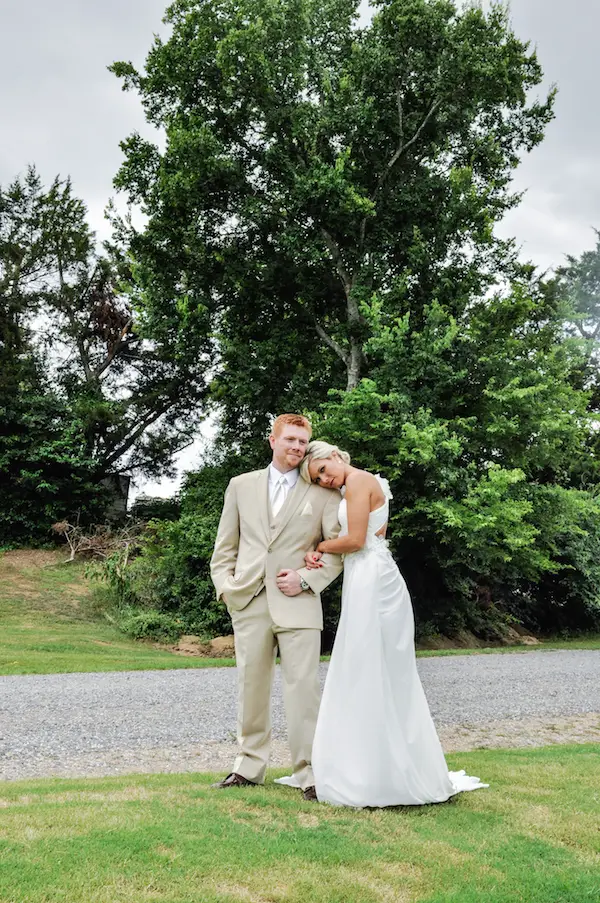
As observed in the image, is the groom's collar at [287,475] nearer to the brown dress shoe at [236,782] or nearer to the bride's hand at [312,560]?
the bride's hand at [312,560]

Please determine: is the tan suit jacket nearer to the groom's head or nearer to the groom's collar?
the groom's collar

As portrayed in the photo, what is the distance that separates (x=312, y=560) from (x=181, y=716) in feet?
14.6

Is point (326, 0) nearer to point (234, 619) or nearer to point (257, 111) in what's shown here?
point (257, 111)

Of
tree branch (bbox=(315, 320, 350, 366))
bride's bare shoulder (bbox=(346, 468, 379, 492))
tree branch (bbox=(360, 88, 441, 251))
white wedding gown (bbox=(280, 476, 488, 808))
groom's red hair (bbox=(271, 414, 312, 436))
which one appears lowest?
white wedding gown (bbox=(280, 476, 488, 808))

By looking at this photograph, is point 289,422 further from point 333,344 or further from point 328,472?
point 333,344

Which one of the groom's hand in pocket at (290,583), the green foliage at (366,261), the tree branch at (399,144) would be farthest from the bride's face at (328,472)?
the tree branch at (399,144)

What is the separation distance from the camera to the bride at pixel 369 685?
4.44 meters

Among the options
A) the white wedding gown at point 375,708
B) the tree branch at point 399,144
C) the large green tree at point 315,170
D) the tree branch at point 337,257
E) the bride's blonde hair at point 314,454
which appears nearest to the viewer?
the white wedding gown at point 375,708

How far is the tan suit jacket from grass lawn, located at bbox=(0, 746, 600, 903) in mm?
1075

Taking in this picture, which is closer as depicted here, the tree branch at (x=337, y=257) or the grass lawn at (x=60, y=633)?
the grass lawn at (x=60, y=633)

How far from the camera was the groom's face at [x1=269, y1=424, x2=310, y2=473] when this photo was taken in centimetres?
475

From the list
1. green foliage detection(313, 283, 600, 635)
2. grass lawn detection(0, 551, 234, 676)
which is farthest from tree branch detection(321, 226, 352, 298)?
grass lawn detection(0, 551, 234, 676)

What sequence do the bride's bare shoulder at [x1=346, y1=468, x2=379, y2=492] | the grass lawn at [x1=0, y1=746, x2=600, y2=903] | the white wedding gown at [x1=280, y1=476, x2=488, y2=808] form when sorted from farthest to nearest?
the bride's bare shoulder at [x1=346, y1=468, x2=379, y2=492] < the white wedding gown at [x1=280, y1=476, x2=488, y2=808] < the grass lawn at [x1=0, y1=746, x2=600, y2=903]

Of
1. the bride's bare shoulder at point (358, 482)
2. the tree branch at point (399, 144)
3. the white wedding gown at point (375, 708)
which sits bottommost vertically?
the white wedding gown at point (375, 708)
